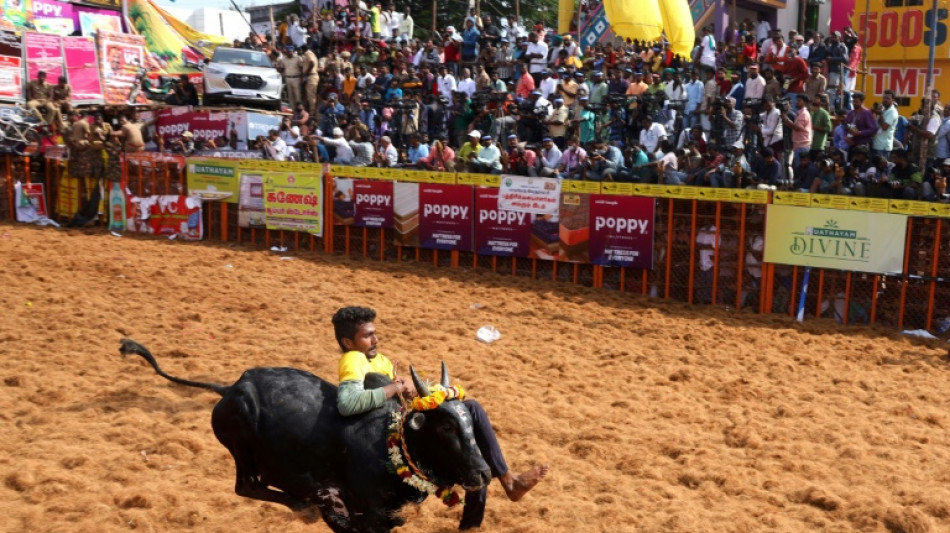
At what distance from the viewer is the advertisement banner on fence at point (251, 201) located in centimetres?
1886

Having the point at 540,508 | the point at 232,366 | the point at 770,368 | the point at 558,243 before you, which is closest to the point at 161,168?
the point at 558,243

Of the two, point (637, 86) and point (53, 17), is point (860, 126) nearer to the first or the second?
point (637, 86)

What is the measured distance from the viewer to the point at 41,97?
84.1 ft

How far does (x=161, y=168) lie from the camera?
20234mm

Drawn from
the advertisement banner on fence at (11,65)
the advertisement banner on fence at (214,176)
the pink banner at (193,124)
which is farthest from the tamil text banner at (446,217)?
the advertisement banner on fence at (11,65)

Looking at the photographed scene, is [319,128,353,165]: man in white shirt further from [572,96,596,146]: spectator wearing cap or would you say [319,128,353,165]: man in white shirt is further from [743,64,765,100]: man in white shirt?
[743,64,765,100]: man in white shirt

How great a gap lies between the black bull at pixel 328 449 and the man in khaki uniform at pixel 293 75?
21934 millimetres

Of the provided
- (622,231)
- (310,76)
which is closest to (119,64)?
(310,76)

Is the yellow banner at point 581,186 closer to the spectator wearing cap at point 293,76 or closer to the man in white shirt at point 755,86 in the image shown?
the man in white shirt at point 755,86

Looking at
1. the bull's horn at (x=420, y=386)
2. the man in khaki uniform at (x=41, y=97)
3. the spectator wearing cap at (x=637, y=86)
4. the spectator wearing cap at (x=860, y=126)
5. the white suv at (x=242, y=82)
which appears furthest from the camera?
the white suv at (x=242, y=82)

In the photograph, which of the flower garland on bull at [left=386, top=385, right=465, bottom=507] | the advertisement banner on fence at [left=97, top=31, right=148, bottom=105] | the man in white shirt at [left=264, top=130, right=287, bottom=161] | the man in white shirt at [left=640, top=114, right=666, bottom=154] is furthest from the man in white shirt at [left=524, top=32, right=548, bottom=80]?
the flower garland on bull at [left=386, top=385, right=465, bottom=507]

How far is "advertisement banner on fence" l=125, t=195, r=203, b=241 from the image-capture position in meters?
19.8

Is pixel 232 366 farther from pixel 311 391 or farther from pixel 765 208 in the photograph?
pixel 765 208

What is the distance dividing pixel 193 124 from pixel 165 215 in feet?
17.1
